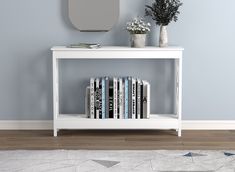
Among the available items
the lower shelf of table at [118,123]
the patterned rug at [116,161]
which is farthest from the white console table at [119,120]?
the patterned rug at [116,161]

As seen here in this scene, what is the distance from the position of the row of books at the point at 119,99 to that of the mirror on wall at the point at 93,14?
0.49 metres

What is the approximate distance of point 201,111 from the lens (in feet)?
14.2

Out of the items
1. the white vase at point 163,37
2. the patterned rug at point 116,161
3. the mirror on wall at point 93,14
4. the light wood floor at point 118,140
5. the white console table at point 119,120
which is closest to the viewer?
the patterned rug at point 116,161

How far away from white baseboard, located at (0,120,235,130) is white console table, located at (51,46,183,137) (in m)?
0.19

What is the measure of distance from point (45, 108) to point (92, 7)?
100cm

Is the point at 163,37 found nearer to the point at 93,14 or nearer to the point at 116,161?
the point at 93,14

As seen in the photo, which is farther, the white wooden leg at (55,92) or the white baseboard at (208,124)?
the white baseboard at (208,124)

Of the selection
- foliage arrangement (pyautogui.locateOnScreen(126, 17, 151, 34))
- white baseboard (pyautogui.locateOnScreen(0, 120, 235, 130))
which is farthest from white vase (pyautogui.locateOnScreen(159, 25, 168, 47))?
white baseboard (pyautogui.locateOnScreen(0, 120, 235, 130))

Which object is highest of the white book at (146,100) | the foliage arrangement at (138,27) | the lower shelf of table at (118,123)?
the foliage arrangement at (138,27)

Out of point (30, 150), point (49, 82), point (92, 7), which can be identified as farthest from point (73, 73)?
point (30, 150)

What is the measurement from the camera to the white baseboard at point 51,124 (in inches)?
170

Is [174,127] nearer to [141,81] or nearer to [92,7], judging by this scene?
[141,81]

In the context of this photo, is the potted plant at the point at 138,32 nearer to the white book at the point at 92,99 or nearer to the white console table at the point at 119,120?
the white console table at the point at 119,120

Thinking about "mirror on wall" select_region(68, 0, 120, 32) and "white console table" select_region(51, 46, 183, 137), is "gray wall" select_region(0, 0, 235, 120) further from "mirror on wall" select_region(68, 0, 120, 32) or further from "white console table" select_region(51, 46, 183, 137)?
"white console table" select_region(51, 46, 183, 137)
